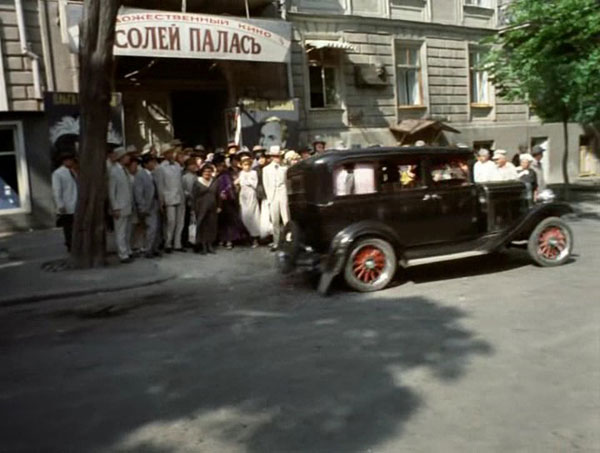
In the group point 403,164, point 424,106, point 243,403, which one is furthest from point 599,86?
point 243,403

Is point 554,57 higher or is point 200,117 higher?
point 554,57

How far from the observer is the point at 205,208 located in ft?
34.3

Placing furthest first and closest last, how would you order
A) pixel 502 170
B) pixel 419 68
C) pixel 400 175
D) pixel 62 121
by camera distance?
1. pixel 419 68
2. pixel 62 121
3. pixel 502 170
4. pixel 400 175

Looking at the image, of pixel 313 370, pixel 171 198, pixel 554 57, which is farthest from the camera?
pixel 554 57

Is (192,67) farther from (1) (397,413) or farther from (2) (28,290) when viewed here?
(1) (397,413)

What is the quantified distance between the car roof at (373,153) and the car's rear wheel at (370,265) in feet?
3.50

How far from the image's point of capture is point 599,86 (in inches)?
578

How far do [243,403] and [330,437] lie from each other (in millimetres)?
801

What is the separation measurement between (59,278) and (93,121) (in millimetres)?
2420

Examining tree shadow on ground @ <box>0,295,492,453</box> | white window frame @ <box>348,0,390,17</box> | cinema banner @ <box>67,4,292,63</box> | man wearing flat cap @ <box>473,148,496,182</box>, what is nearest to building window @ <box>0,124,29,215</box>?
cinema banner @ <box>67,4,292,63</box>

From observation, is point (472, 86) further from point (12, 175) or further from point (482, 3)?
point (12, 175)

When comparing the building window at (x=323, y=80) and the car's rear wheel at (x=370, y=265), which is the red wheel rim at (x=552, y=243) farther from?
the building window at (x=323, y=80)

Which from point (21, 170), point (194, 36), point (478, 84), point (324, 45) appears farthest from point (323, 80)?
point (21, 170)

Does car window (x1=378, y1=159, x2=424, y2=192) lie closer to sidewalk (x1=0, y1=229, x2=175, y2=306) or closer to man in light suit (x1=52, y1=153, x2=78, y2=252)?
sidewalk (x1=0, y1=229, x2=175, y2=306)
